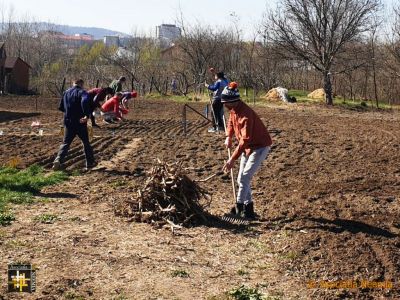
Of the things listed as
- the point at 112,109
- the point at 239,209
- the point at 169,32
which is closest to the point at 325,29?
the point at 112,109

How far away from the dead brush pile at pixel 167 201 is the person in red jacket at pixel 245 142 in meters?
0.60

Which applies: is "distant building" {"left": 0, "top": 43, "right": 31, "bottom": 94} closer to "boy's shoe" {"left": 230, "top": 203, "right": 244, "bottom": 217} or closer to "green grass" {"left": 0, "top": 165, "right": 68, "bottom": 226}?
"green grass" {"left": 0, "top": 165, "right": 68, "bottom": 226}

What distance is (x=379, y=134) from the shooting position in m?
15.2

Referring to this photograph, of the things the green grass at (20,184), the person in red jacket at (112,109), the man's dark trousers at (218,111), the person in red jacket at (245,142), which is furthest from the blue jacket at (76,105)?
the person in red jacket at (112,109)

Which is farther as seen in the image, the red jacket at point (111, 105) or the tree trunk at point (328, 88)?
the tree trunk at point (328, 88)

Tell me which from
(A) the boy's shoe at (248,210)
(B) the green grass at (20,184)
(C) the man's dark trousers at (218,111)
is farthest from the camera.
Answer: (C) the man's dark trousers at (218,111)

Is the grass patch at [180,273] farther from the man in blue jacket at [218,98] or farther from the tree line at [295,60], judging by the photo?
the tree line at [295,60]

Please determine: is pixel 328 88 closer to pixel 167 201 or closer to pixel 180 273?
pixel 167 201

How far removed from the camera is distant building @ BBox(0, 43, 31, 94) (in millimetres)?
41656

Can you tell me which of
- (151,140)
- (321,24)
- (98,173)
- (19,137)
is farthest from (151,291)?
(321,24)

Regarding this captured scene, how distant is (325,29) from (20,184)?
79.7ft

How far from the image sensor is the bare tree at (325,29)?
29469mm

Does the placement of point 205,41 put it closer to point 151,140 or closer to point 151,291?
point 151,140

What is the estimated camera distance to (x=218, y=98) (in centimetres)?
1449
